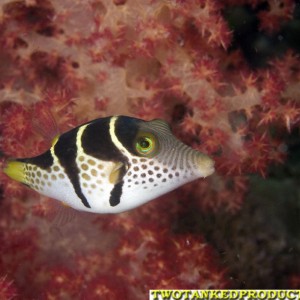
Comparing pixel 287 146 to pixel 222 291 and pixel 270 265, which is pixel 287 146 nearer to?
pixel 270 265

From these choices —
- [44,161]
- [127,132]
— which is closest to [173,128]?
[127,132]

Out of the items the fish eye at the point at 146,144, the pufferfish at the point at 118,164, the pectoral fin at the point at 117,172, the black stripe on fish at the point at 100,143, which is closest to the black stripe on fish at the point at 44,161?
the pufferfish at the point at 118,164

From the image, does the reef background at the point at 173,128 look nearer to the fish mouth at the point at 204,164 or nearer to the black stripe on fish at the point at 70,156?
the black stripe on fish at the point at 70,156

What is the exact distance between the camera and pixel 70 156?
1.98m

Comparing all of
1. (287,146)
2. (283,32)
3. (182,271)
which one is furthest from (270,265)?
(283,32)

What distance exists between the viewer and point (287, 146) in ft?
8.87

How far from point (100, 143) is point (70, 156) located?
0.16m

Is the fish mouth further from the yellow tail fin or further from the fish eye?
the yellow tail fin

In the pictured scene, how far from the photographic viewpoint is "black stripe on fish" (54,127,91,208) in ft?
6.49

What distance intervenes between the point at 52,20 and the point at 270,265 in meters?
1.94

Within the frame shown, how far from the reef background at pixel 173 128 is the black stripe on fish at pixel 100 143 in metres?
0.58

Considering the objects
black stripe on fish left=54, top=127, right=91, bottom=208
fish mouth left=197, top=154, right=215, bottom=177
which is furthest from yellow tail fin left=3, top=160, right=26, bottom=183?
fish mouth left=197, top=154, right=215, bottom=177

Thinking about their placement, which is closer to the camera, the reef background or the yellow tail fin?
the yellow tail fin

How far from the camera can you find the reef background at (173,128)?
8.31 feet
